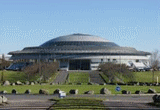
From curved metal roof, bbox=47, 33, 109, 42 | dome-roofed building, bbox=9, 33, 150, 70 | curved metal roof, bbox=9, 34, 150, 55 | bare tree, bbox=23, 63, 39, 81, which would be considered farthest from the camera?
curved metal roof, bbox=47, 33, 109, 42

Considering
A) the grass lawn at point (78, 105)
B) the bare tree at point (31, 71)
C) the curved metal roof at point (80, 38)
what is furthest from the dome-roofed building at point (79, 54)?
the grass lawn at point (78, 105)

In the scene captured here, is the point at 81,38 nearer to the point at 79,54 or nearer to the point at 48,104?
the point at 79,54

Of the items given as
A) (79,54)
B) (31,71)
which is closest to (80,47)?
(79,54)

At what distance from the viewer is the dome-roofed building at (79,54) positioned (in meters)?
122

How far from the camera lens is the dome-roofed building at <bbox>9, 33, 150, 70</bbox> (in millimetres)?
121938

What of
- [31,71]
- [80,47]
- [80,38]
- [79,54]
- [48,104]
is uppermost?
[80,38]

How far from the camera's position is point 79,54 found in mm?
121438

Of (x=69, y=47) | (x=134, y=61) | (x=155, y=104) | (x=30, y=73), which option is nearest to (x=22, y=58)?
(x=69, y=47)

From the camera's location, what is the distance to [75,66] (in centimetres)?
12850

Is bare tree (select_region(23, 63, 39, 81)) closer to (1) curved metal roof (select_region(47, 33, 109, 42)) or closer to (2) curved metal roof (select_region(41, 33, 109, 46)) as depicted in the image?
(2) curved metal roof (select_region(41, 33, 109, 46))

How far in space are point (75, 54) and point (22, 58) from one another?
69.5 feet

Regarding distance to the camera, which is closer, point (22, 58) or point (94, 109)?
point (94, 109)

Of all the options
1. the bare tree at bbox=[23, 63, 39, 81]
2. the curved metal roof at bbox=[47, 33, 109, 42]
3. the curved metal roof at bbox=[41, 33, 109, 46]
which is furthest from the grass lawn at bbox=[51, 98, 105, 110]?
the curved metal roof at bbox=[47, 33, 109, 42]

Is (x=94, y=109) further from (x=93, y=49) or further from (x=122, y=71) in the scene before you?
(x=93, y=49)
